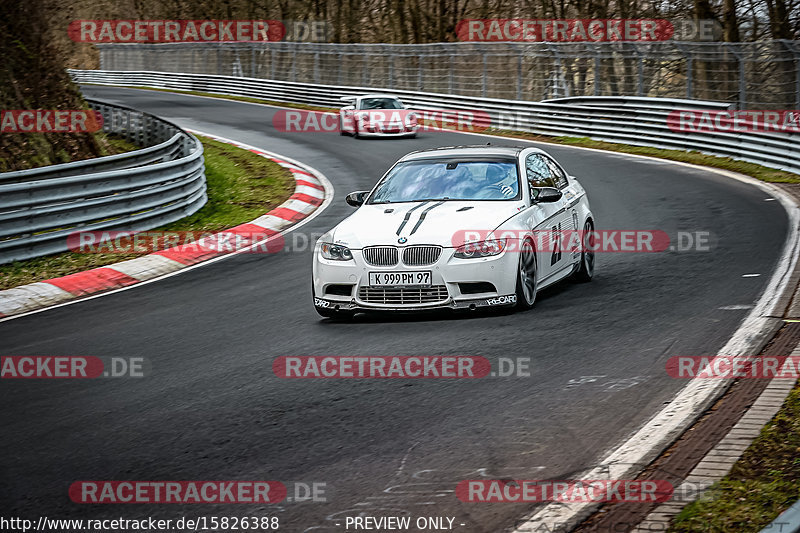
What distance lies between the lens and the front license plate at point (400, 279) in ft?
28.5

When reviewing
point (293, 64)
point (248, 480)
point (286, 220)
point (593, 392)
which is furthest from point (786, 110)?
point (293, 64)

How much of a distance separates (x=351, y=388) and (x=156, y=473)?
184 centimetres

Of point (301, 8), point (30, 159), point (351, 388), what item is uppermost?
point (301, 8)

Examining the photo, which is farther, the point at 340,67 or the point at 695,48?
the point at 340,67

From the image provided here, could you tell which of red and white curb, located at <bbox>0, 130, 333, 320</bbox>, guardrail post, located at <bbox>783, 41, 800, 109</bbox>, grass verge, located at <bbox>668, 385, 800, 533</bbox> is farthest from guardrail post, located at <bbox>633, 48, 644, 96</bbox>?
grass verge, located at <bbox>668, 385, 800, 533</bbox>

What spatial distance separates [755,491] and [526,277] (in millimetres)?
4534

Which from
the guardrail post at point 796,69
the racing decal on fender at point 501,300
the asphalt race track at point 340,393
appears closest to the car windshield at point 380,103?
the guardrail post at point 796,69

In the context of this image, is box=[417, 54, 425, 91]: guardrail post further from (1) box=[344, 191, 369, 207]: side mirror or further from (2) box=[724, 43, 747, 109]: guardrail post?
(1) box=[344, 191, 369, 207]: side mirror

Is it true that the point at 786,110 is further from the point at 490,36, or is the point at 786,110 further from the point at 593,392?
the point at 490,36

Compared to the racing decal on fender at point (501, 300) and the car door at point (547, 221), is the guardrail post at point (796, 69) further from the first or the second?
the racing decal on fender at point (501, 300)

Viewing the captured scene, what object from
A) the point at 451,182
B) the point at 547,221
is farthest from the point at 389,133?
the point at 547,221

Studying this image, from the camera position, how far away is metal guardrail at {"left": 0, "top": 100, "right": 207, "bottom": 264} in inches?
499

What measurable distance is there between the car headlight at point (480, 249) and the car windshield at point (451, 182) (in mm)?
978

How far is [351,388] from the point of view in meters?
6.79
